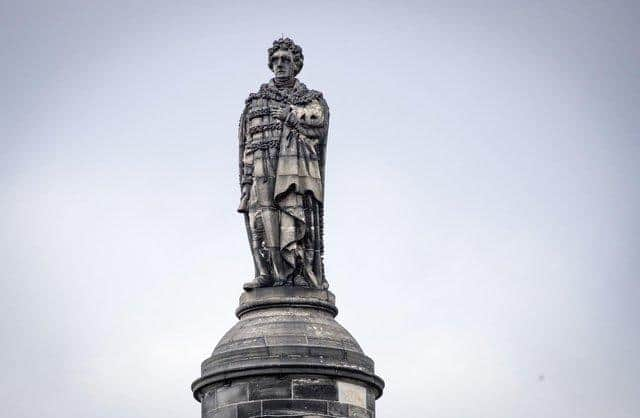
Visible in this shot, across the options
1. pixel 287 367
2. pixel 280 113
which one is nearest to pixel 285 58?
pixel 280 113

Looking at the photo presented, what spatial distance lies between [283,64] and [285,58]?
0.41 ft

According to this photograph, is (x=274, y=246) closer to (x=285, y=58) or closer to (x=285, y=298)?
(x=285, y=298)

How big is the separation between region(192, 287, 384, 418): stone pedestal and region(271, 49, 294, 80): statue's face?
14.2 ft

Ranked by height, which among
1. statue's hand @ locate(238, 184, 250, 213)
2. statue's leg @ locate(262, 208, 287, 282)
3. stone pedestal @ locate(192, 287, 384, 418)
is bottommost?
stone pedestal @ locate(192, 287, 384, 418)

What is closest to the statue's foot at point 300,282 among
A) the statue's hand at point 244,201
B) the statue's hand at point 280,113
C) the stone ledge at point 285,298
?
the stone ledge at point 285,298

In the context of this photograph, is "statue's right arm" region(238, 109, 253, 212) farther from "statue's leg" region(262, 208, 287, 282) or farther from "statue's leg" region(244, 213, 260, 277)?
"statue's leg" region(262, 208, 287, 282)

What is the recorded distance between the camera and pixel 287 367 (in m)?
31.5

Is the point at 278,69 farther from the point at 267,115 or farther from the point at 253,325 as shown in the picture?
the point at 253,325

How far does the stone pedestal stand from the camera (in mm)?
31438

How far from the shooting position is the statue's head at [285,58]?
3409cm

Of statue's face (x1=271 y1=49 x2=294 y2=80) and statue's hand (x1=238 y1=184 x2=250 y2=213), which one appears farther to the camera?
statue's face (x1=271 y1=49 x2=294 y2=80)

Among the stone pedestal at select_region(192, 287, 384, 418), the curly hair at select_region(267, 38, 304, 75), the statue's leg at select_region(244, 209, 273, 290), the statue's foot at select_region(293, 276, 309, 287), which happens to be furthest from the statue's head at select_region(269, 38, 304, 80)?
the stone pedestal at select_region(192, 287, 384, 418)

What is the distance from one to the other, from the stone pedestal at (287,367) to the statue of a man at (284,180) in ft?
1.83

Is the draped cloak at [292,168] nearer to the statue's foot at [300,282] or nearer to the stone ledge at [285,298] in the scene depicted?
the statue's foot at [300,282]
